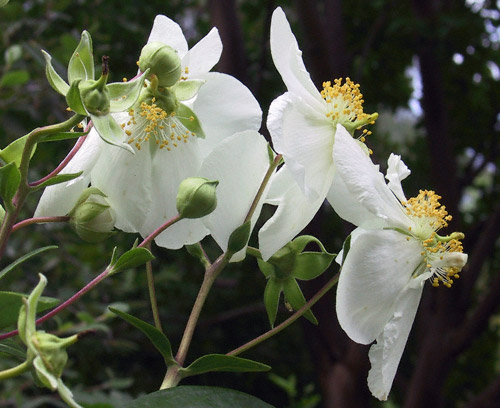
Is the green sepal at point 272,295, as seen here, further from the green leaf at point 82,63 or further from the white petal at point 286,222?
the green leaf at point 82,63

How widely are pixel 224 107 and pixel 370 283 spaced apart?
0.64 ft

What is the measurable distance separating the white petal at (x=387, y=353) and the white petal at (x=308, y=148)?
0.39 ft

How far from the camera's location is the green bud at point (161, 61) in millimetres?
487

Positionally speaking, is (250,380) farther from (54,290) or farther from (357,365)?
(54,290)

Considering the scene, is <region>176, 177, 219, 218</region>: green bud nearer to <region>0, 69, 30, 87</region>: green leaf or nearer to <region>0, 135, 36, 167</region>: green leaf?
<region>0, 135, 36, 167</region>: green leaf

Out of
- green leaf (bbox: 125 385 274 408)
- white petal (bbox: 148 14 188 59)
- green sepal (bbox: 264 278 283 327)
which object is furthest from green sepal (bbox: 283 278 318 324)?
white petal (bbox: 148 14 188 59)

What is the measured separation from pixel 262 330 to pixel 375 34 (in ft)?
3.50

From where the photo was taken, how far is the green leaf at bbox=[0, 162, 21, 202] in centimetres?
43

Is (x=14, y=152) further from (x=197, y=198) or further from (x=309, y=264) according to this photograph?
(x=309, y=264)

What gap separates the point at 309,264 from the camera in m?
0.54

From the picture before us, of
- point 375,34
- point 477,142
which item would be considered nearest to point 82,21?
point 375,34

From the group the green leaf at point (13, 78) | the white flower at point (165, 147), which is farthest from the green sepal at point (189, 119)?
the green leaf at point (13, 78)

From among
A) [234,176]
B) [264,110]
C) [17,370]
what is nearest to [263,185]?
[234,176]

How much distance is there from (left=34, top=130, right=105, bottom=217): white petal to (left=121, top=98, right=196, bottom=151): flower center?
0.16 feet
